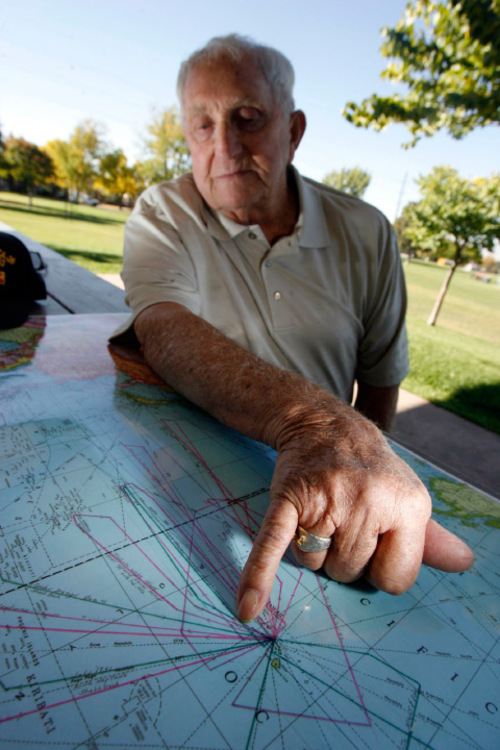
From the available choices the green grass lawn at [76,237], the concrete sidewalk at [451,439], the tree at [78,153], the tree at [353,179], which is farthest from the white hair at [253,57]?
the tree at [353,179]

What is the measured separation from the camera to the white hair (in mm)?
1452

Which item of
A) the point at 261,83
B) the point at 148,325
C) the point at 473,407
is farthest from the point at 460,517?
the point at 473,407

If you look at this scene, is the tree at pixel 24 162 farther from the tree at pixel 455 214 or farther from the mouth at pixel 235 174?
the mouth at pixel 235 174

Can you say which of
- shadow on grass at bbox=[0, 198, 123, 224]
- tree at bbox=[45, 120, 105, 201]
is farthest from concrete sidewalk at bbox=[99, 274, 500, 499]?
tree at bbox=[45, 120, 105, 201]

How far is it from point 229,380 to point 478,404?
15.9 feet

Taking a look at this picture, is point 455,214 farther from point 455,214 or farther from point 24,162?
point 24,162

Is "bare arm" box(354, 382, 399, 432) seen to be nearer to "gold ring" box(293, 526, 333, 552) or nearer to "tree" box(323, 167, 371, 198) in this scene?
"gold ring" box(293, 526, 333, 552)

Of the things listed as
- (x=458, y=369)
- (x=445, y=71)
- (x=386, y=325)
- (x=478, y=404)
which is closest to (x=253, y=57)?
(x=386, y=325)

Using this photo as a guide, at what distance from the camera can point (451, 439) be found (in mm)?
3844

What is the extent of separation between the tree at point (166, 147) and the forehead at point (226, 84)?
24.7 meters

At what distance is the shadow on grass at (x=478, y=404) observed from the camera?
14.4 ft

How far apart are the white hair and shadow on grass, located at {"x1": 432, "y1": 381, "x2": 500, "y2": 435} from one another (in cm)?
386

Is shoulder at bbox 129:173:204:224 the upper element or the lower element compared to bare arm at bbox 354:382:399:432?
upper

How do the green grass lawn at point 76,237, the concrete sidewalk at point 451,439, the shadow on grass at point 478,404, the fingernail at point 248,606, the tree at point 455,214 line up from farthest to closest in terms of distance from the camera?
the green grass lawn at point 76,237 → the tree at point 455,214 → the shadow on grass at point 478,404 → the concrete sidewalk at point 451,439 → the fingernail at point 248,606
